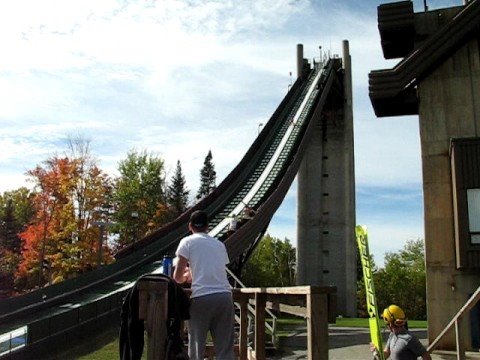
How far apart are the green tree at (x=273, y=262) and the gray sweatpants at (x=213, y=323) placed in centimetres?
6275

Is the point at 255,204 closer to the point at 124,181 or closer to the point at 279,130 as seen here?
the point at 279,130

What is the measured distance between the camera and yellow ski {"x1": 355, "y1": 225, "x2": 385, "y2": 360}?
20.6ft

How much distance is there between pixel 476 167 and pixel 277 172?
14.9m

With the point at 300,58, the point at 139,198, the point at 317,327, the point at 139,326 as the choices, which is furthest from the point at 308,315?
the point at 139,198

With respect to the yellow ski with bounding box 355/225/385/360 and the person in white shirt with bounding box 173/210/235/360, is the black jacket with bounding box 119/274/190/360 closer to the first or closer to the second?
the person in white shirt with bounding box 173/210/235/360

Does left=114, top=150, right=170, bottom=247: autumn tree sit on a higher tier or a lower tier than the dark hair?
higher

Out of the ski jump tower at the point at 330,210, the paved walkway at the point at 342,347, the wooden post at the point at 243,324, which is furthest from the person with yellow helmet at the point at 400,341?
the ski jump tower at the point at 330,210

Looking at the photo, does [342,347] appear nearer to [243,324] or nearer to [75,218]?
[243,324]

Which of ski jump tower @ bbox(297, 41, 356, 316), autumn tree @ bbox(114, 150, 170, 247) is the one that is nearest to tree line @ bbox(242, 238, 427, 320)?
autumn tree @ bbox(114, 150, 170, 247)

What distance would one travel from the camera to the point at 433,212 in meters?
15.5

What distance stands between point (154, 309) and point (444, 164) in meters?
13.5

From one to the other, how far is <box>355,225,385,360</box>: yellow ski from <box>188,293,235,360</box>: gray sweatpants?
7.56ft

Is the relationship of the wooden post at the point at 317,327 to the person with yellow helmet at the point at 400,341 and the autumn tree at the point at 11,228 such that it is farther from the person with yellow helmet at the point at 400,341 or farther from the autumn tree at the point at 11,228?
the autumn tree at the point at 11,228

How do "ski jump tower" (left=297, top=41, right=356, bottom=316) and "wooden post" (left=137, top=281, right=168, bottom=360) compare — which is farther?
"ski jump tower" (left=297, top=41, right=356, bottom=316)
